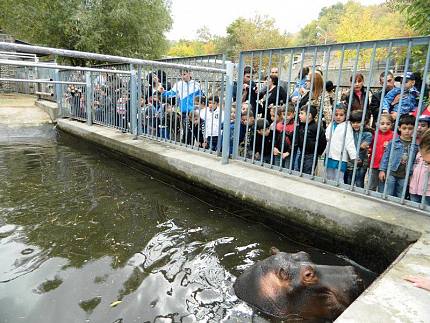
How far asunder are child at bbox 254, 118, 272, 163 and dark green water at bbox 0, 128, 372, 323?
928mm

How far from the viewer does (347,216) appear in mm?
3451

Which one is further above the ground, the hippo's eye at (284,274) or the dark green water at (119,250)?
the hippo's eye at (284,274)

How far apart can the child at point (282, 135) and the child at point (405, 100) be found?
1.11 meters

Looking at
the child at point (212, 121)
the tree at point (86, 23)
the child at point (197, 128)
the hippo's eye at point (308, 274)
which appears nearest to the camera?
the hippo's eye at point (308, 274)

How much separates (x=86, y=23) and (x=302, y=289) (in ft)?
62.2

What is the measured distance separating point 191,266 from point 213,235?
67cm

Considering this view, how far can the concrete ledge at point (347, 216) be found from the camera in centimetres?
210

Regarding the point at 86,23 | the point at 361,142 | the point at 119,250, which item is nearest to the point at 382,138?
the point at 361,142

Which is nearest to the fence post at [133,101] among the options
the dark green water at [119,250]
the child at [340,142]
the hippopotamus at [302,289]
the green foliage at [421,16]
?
the dark green water at [119,250]

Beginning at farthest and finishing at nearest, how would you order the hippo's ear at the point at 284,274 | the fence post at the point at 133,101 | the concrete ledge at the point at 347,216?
the fence post at the point at 133,101, the hippo's ear at the point at 284,274, the concrete ledge at the point at 347,216

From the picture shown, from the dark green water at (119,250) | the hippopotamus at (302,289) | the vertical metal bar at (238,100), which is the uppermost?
the vertical metal bar at (238,100)

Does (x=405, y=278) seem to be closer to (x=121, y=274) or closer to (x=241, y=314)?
(x=241, y=314)

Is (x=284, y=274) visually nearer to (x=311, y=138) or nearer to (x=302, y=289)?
(x=302, y=289)

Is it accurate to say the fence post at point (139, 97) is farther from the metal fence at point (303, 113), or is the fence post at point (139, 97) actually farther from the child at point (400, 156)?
the child at point (400, 156)
